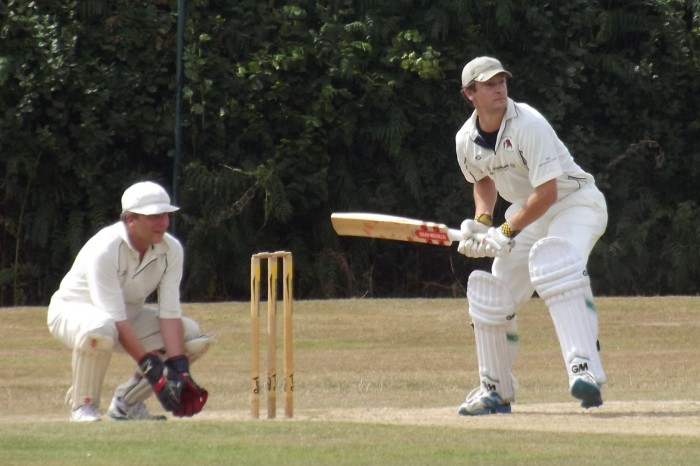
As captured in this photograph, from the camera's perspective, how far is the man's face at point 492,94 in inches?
244

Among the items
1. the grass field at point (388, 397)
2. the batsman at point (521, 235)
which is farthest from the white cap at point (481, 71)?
the grass field at point (388, 397)

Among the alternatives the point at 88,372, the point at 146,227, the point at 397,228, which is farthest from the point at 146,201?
the point at 397,228

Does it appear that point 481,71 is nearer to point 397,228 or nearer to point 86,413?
point 397,228

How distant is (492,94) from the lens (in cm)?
621

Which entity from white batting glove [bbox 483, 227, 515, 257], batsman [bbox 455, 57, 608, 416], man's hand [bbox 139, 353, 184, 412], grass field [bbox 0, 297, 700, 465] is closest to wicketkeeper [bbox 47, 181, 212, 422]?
man's hand [bbox 139, 353, 184, 412]

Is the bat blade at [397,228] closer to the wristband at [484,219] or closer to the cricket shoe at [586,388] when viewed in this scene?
the wristband at [484,219]

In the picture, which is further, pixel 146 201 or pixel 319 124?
pixel 319 124

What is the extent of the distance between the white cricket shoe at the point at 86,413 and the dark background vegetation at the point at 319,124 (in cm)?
600

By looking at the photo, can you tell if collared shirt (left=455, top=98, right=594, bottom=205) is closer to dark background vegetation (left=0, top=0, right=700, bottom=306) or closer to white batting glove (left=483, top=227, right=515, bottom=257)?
white batting glove (left=483, top=227, right=515, bottom=257)

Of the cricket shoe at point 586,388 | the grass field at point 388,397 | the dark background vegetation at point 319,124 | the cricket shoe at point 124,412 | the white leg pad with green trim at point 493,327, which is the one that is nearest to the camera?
the grass field at point 388,397

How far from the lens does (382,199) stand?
13000 millimetres

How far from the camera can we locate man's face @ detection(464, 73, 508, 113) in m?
6.20

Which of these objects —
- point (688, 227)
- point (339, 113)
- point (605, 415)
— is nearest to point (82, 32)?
point (339, 113)

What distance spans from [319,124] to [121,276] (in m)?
6.27
